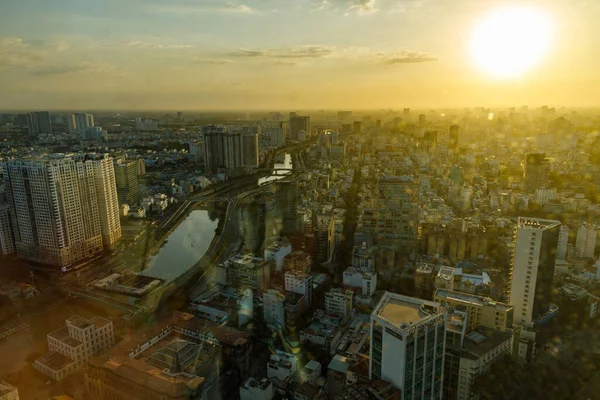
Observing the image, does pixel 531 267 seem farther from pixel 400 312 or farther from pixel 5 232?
pixel 5 232

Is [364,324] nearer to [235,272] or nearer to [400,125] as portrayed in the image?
[235,272]

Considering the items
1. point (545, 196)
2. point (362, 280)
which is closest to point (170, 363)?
point (362, 280)

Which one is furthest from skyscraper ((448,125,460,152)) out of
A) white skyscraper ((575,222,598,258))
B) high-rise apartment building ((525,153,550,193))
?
white skyscraper ((575,222,598,258))

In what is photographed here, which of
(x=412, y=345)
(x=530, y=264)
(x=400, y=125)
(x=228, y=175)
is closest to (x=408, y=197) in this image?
(x=530, y=264)

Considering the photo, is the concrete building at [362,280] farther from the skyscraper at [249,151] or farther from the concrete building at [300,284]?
the skyscraper at [249,151]

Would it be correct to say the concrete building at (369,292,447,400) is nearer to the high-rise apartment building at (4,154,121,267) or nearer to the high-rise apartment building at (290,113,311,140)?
the high-rise apartment building at (4,154,121,267)

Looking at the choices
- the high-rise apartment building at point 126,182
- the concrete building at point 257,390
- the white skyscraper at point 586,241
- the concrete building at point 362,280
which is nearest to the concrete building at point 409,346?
the concrete building at point 257,390
